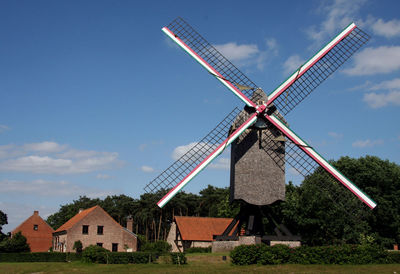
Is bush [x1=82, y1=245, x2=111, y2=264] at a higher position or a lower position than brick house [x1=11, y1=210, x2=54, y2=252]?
lower

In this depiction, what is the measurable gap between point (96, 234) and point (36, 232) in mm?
11632

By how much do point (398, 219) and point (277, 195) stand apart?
17.2 m

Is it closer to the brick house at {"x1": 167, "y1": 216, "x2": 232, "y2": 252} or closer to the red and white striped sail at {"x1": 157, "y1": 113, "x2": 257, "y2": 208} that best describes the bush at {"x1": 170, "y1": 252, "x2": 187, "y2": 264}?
the red and white striped sail at {"x1": 157, "y1": 113, "x2": 257, "y2": 208}

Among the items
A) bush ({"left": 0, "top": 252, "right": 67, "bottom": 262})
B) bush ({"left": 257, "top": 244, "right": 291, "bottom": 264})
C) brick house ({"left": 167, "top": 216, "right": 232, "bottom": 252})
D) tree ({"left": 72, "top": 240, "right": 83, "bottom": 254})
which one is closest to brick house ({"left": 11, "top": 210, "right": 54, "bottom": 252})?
tree ({"left": 72, "top": 240, "right": 83, "bottom": 254})

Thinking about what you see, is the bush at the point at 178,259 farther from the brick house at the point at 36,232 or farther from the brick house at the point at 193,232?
the brick house at the point at 36,232

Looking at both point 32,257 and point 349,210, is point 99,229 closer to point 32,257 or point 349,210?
point 32,257

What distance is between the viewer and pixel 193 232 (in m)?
43.8

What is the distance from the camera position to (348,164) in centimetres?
3572

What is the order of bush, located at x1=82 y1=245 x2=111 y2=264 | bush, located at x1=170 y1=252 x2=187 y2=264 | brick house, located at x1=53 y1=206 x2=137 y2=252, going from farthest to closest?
brick house, located at x1=53 y1=206 x2=137 y2=252 < bush, located at x1=82 y1=245 x2=111 y2=264 < bush, located at x1=170 y1=252 x2=187 y2=264

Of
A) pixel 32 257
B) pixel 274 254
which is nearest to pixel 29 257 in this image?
pixel 32 257

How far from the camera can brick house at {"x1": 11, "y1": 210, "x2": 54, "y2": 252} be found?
161ft

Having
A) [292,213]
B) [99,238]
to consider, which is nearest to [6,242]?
[99,238]

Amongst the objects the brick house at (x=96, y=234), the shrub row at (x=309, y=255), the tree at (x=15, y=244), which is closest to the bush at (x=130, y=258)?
the shrub row at (x=309, y=255)

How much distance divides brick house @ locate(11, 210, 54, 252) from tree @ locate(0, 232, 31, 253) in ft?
10.1
